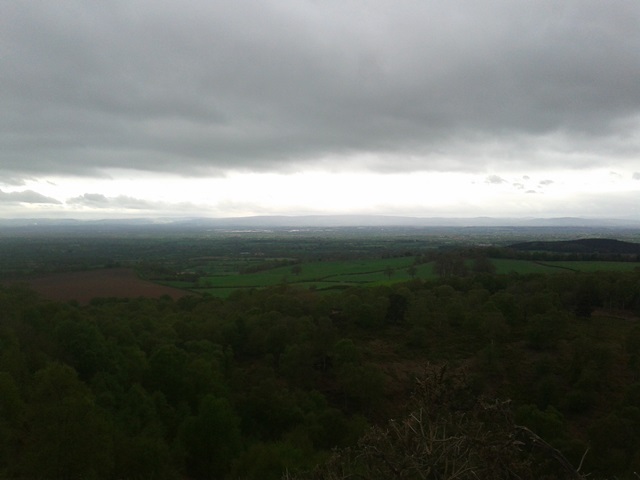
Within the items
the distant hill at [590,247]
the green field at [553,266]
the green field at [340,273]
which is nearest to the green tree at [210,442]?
the green field at [340,273]

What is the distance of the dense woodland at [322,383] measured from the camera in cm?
479

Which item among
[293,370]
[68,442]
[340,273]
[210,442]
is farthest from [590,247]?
[68,442]

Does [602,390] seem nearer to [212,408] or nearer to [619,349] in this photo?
[619,349]

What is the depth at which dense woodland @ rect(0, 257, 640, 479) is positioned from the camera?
4793 mm

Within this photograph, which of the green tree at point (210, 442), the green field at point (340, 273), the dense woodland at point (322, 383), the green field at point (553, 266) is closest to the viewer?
the dense woodland at point (322, 383)

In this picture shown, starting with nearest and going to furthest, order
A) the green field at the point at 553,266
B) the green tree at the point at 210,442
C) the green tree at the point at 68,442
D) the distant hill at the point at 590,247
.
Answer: the green tree at the point at 68,442 → the green tree at the point at 210,442 → the green field at the point at 553,266 → the distant hill at the point at 590,247

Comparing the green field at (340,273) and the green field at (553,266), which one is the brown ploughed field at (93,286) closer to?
the green field at (340,273)

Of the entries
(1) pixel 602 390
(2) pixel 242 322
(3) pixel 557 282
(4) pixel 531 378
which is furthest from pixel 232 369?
(3) pixel 557 282

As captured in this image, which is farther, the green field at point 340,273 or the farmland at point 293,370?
the green field at point 340,273

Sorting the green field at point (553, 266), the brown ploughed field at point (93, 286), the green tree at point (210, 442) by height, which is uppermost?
the green field at point (553, 266)

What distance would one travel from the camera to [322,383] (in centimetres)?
2611

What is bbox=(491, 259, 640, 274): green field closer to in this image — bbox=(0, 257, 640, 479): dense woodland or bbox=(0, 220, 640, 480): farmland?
bbox=(0, 220, 640, 480): farmland

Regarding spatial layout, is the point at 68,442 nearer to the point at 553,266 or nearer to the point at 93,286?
the point at 93,286

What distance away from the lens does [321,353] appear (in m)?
27.5
